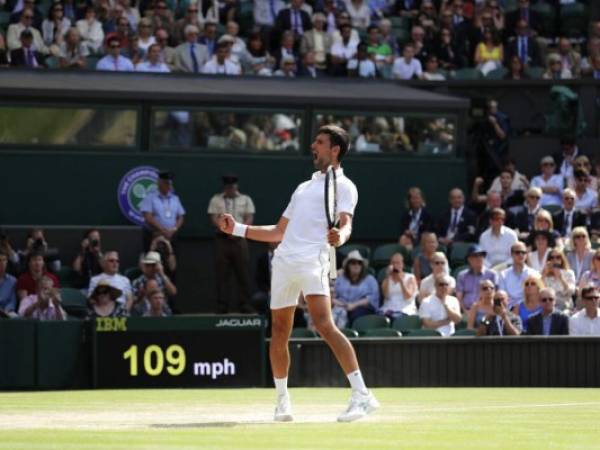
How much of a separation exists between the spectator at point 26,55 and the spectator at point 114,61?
92 centimetres

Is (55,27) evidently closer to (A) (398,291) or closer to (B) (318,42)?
(B) (318,42)

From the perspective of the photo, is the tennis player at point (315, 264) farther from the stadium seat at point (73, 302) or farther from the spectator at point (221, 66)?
the spectator at point (221, 66)

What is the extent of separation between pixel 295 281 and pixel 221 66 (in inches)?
548

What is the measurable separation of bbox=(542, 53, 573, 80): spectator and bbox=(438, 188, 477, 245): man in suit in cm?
381

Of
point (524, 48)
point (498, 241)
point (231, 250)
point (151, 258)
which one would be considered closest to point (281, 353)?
point (151, 258)

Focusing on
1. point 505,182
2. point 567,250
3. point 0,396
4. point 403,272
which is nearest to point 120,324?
point 0,396

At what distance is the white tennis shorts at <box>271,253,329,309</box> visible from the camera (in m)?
10.6

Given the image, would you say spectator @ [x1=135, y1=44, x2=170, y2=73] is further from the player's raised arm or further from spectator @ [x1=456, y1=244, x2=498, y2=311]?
the player's raised arm

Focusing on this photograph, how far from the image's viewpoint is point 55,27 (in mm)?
23625

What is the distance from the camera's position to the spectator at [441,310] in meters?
18.5

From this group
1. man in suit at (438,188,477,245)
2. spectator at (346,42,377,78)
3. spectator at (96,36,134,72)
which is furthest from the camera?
spectator at (346,42,377,78)

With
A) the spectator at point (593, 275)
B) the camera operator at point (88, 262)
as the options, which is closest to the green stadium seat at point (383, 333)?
the spectator at point (593, 275)

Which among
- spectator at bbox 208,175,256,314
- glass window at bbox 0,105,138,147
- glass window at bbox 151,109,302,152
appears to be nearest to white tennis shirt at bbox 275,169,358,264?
spectator at bbox 208,175,256,314

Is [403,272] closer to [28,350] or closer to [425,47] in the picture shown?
[28,350]
